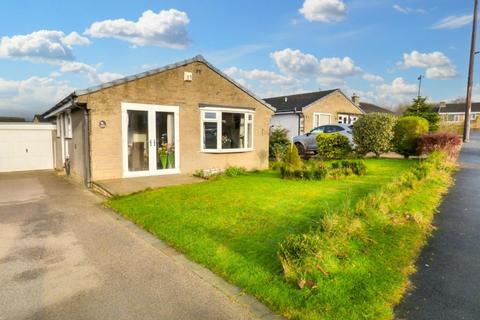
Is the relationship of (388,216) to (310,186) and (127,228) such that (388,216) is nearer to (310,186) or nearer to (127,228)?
(310,186)

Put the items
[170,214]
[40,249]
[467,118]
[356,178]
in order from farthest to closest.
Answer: [467,118] < [356,178] < [170,214] < [40,249]

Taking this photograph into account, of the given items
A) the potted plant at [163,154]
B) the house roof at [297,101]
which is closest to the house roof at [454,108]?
the house roof at [297,101]

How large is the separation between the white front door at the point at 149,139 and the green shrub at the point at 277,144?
21.1 feet

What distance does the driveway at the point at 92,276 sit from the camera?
11.2 feet

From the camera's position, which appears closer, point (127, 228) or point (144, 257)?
point (144, 257)

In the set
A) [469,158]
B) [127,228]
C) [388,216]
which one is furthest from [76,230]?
[469,158]

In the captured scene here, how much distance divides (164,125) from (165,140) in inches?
21.5

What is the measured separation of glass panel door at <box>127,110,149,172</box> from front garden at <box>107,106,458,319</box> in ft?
8.02

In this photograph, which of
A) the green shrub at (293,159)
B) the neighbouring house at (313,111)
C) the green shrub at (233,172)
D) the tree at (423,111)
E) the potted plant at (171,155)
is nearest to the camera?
the potted plant at (171,155)

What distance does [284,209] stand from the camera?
7027 millimetres

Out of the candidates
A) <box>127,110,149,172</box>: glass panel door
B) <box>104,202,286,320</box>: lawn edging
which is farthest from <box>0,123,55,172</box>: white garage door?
<box>104,202,286,320</box>: lawn edging

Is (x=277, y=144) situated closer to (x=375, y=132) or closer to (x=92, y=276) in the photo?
(x=375, y=132)

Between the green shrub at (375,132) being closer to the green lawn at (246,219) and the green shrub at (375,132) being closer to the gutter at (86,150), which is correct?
the green lawn at (246,219)

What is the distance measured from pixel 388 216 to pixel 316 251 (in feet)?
8.94
